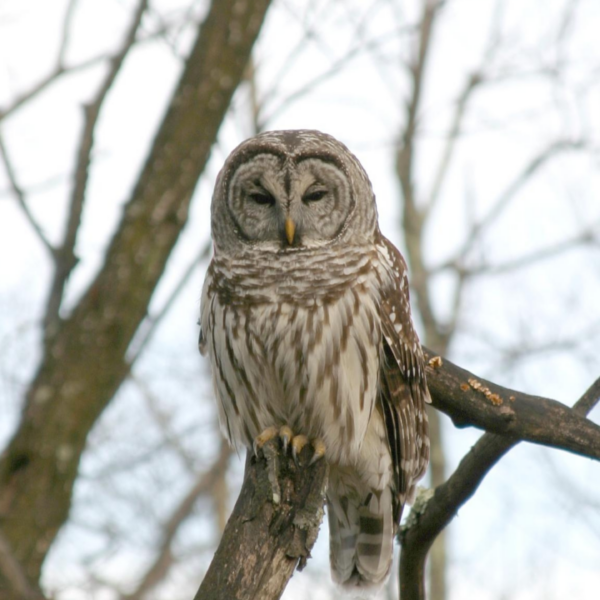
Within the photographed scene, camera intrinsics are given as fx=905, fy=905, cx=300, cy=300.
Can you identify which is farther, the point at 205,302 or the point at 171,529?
the point at 171,529

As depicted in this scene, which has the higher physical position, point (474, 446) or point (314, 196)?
point (314, 196)

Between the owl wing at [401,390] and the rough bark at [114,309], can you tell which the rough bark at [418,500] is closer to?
the owl wing at [401,390]

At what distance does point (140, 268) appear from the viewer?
405cm

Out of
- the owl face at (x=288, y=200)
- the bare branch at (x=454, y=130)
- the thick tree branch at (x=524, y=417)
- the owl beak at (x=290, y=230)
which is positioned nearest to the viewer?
the thick tree branch at (x=524, y=417)

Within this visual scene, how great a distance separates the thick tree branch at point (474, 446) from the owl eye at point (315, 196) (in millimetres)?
1018

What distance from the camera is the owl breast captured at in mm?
3766

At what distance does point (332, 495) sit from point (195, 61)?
2227 mm

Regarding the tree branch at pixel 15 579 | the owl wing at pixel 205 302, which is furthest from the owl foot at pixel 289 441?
the tree branch at pixel 15 579

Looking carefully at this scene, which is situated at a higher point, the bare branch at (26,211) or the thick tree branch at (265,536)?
the bare branch at (26,211)

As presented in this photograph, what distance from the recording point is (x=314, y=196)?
4113mm

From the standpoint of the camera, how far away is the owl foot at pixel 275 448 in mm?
3088

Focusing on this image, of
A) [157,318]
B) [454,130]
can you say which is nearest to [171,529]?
[157,318]

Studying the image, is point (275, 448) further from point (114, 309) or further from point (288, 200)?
point (288, 200)

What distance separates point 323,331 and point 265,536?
111 cm
